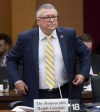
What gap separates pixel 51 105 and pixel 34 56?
1140 millimetres

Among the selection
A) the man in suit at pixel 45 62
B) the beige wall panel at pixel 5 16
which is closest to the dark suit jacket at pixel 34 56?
the man in suit at pixel 45 62

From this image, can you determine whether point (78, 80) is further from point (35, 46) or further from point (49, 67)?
point (35, 46)

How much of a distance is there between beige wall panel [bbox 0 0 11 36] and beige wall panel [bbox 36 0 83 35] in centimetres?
90

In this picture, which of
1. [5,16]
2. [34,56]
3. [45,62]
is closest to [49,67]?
[45,62]

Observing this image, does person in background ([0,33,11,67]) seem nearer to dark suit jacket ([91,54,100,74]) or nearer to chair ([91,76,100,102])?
dark suit jacket ([91,54,100,74])

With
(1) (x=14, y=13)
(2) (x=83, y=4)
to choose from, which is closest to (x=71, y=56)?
(1) (x=14, y=13)

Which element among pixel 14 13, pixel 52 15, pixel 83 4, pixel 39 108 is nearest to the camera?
pixel 39 108

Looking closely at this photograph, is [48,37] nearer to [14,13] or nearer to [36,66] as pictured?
[36,66]

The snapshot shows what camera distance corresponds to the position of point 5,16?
958 centimetres

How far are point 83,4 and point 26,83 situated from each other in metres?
5.46

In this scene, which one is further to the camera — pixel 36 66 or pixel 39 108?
pixel 36 66

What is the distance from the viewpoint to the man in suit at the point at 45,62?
4.71 metres

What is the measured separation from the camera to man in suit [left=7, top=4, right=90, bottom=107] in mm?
4715

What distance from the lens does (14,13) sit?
9336 mm
